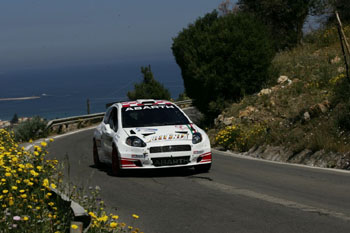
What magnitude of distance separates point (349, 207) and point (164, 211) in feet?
8.25

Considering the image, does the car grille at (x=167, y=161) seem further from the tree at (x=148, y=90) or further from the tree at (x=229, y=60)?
the tree at (x=148, y=90)

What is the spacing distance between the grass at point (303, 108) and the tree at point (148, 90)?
29.7 m

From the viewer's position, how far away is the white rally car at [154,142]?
499 inches

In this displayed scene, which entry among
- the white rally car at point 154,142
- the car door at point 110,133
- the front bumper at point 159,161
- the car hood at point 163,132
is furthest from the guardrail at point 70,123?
the front bumper at point 159,161

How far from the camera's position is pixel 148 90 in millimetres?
65500

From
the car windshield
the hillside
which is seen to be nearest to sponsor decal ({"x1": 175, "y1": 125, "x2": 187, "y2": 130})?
the car windshield

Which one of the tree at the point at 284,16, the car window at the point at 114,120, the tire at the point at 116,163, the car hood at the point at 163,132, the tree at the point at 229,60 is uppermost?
the tree at the point at 284,16

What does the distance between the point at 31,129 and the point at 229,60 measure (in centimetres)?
1161

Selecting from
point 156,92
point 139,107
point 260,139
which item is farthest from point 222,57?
point 156,92

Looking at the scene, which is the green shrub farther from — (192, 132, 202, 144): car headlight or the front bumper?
(192, 132, 202, 144): car headlight

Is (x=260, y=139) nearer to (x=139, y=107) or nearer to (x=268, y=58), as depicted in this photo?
(x=139, y=107)

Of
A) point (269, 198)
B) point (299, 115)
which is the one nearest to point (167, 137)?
point (269, 198)

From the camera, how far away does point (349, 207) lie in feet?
27.9

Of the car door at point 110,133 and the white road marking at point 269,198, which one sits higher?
the car door at point 110,133
